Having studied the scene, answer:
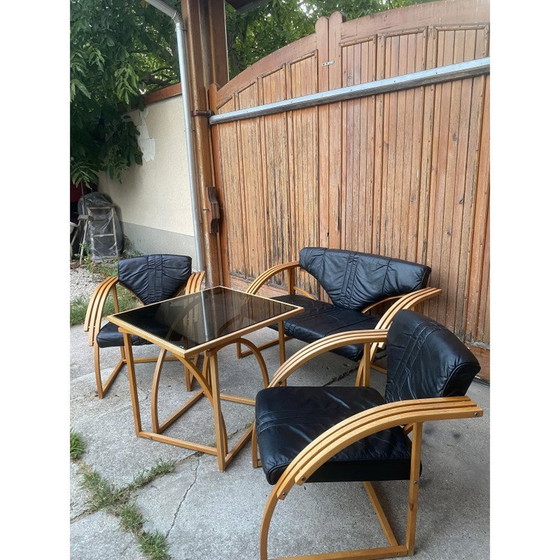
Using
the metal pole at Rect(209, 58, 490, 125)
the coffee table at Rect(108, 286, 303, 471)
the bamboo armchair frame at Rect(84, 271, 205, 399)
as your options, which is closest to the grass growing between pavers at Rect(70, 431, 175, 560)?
the coffee table at Rect(108, 286, 303, 471)

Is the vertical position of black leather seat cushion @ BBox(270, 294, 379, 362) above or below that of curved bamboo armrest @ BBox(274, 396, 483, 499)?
below

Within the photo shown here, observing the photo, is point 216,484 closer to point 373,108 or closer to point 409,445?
point 409,445

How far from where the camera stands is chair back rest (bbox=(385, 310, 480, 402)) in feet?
4.34

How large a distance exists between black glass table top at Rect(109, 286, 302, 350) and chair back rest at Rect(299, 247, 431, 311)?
0.73 meters

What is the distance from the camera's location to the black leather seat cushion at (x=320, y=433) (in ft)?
4.38

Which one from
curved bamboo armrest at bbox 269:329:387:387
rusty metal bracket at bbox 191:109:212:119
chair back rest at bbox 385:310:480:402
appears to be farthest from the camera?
rusty metal bracket at bbox 191:109:212:119

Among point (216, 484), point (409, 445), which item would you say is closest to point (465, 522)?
point (409, 445)

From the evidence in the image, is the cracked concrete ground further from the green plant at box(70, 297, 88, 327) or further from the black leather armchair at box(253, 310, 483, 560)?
the green plant at box(70, 297, 88, 327)

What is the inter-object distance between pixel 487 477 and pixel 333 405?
81 centimetres

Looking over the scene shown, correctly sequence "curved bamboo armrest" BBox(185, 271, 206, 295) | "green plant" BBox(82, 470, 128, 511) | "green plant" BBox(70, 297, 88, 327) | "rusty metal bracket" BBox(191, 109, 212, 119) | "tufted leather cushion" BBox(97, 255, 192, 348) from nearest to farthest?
"green plant" BBox(82, 470, 128, 511) < "curved bamboo armrest" BBox(185, 271, 206, 295) < "tufted leather cushion" BBox(97, 255, 192, 348) < "green plant" BBox(70, 297, 88, 327) < "rusty metal bracket" BBox(191, 109, 212, 119)

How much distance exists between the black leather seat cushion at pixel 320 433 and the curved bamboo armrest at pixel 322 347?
75mm

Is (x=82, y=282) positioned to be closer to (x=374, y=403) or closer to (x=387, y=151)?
(x=387, y=151)

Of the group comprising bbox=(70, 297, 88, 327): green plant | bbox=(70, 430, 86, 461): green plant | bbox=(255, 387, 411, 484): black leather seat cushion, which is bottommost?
bbox=(70, 430, 86, 461): green plant
